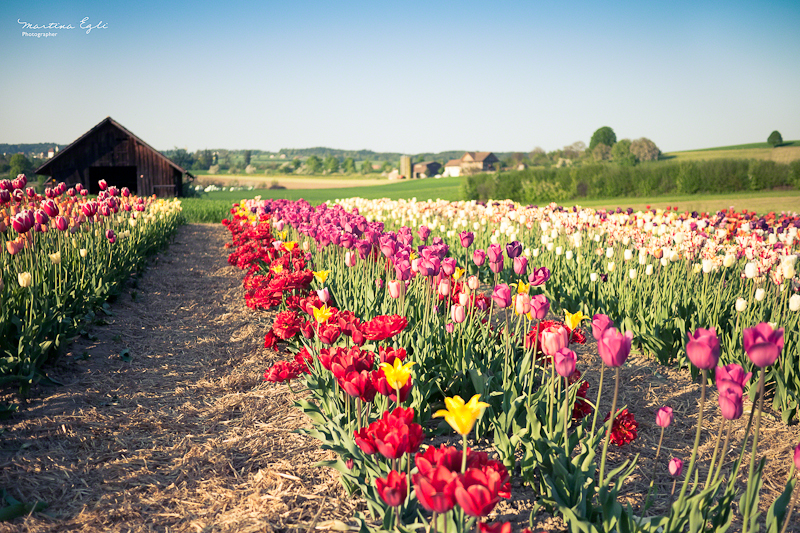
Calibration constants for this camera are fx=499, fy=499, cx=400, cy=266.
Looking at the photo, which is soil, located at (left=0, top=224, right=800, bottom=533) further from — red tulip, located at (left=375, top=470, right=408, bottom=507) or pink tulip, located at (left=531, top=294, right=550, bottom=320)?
pink tulip, located at (left=531, top=294, right=550, bottom=320)

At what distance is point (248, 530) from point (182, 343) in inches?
131

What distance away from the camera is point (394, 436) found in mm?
1639

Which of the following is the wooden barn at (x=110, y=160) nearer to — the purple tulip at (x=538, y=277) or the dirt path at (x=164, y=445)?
the dirt path at (x=164, y=445)

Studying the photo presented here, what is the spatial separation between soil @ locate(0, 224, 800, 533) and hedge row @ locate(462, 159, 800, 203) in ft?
97.2

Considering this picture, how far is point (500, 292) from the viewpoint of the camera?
2.76m

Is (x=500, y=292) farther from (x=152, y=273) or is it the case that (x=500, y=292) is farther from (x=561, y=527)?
(x=152, y=273)

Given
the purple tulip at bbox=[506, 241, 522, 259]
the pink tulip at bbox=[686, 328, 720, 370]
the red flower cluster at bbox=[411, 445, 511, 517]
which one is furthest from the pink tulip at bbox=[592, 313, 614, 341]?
the purple tulip at bbox=[506, 241, 522, 259]

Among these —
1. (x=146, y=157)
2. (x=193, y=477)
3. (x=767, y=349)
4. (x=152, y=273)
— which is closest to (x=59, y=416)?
(x=193, y=477)

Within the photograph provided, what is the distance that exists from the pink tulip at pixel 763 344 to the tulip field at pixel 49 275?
399 cm

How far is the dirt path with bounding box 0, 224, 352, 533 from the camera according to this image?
2.38m

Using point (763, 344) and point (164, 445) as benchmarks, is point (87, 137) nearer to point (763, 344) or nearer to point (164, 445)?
point (164, 445)

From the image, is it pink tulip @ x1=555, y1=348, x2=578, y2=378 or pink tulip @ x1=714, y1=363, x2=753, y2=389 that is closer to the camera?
pink tulip @ x1=714, y1=363, x2=753, y2=389

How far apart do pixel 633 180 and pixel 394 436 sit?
35.3m

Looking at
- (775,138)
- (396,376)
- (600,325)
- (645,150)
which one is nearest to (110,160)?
(396,376)
